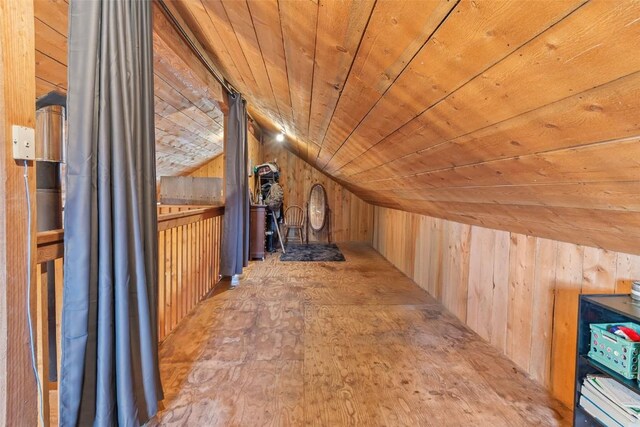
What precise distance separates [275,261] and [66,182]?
392cm

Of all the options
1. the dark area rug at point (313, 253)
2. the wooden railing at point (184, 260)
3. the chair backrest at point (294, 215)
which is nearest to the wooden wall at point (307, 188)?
the chair backrest at point (294, 215)

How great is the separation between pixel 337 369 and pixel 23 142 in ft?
5.94

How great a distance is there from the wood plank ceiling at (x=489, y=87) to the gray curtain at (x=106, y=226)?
58cm

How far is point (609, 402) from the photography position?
4.12ft

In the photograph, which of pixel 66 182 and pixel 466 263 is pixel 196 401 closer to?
pixel 66 182

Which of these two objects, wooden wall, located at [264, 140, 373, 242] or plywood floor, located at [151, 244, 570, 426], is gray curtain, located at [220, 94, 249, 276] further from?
wooden wall, located at [264, 140, 373, 242]

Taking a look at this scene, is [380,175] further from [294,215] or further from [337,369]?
[294,215]

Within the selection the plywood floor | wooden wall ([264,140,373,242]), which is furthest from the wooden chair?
the plywood floor

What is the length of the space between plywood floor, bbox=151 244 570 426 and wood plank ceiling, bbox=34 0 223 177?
1999 millimetres

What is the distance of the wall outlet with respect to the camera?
1017 millimetres

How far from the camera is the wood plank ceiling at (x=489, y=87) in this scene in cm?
70

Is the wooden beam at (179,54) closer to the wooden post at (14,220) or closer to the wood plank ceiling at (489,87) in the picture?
→ the wood plank ceiling at (489,87)

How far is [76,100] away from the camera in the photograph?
3.81 feet

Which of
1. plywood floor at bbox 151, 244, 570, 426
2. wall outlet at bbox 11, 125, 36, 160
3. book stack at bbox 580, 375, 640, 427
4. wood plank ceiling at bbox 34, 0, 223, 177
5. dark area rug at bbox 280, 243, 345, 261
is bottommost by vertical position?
plywood floor at bbox 151, 244, 570, 426
